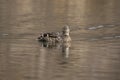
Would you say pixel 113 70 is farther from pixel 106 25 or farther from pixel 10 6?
pixel 10 6

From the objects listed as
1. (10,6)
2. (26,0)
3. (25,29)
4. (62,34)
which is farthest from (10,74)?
(26,0)

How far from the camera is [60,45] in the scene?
1997 centimetres

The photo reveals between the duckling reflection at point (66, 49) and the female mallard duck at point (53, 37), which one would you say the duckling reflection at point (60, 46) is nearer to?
the duckling reflection at point (66, 49)

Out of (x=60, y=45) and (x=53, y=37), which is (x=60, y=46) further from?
(x=53, y=37)

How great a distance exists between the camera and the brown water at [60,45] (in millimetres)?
14594

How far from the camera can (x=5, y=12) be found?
1233 inches

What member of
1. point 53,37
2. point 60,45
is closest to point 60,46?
point 60,45

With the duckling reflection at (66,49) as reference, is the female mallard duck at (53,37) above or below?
above

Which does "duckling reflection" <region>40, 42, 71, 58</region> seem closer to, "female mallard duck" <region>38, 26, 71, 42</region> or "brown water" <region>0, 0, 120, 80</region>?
"brown water" <region>0, 0, 120, 80</region>

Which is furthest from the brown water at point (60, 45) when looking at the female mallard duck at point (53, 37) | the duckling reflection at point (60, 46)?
the female mallard duck at point (53, 37)

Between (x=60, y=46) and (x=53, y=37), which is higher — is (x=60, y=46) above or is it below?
below

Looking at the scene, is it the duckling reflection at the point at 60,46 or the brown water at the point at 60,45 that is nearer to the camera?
the brown water at the point at 60,45

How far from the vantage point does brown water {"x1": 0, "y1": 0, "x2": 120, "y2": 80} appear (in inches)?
575

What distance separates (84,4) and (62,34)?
16.0 m
